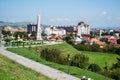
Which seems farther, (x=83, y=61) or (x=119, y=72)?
(x=83, y=61)

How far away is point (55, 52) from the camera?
33875 mm

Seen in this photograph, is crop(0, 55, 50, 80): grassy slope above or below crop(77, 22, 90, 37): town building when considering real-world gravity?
above

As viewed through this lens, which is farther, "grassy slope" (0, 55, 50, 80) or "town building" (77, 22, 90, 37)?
"town building" (77, 22, 90, 37)

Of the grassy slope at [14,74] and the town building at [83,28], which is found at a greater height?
the grassy slope at [14,74]

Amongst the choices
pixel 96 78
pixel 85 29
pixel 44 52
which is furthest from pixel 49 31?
pixel 96 78

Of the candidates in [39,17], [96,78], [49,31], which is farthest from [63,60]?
[49,31]

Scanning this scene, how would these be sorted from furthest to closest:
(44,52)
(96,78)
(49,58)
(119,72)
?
1. (44,52)
2. (49,58)
3. (119,72)
4. (96,78)

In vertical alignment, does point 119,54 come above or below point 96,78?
below

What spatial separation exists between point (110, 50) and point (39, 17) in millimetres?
26040

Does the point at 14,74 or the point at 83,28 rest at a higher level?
the point at 14,74

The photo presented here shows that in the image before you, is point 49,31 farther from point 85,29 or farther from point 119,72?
point 119,72

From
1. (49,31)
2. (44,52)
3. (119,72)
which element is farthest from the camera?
(49,31)

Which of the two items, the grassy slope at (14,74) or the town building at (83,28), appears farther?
the town building at (83,28)

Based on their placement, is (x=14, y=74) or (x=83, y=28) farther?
(x=83, y=28)
